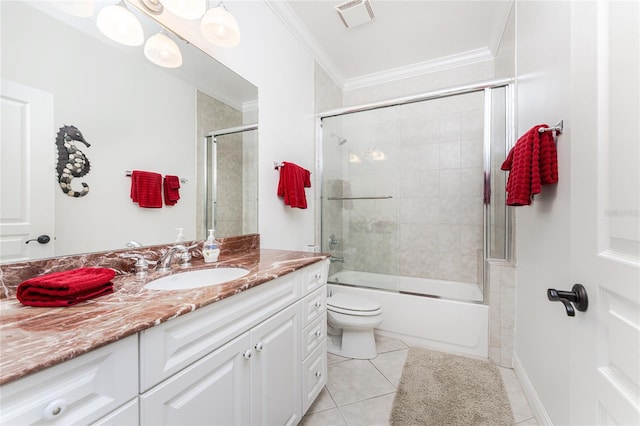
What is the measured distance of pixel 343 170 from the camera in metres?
2.86

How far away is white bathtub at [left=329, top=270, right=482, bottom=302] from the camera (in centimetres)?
243

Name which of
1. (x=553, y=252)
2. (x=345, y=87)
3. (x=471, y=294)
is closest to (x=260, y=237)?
(x=553, y=252)

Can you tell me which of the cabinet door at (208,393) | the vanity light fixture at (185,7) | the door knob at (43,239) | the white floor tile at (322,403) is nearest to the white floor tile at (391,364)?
the white floor tile at (322,403)

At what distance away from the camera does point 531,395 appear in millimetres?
1444

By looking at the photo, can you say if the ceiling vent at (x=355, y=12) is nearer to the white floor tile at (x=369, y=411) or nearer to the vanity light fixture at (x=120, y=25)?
the vanity light fixture at (x=120, y=25)

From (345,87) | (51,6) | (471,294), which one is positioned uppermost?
(345,87)

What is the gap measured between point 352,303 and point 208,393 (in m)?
1.40

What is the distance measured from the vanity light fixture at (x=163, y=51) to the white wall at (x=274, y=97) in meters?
0.15

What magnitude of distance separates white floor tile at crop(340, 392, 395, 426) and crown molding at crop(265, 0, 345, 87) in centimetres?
265

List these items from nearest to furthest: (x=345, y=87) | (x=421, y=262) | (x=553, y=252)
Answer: (x=553, y=252) < (x=421, y=262) < (x=345, y=87)

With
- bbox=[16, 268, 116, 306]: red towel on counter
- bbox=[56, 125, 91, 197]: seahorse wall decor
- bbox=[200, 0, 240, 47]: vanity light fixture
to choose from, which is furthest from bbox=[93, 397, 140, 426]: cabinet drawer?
bbox=[200, 0, 240, 47]: vanity light fixture

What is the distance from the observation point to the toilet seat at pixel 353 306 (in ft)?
6.29

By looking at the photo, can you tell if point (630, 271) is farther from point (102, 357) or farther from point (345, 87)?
point (345, 87)

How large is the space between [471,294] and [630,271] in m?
1.96
